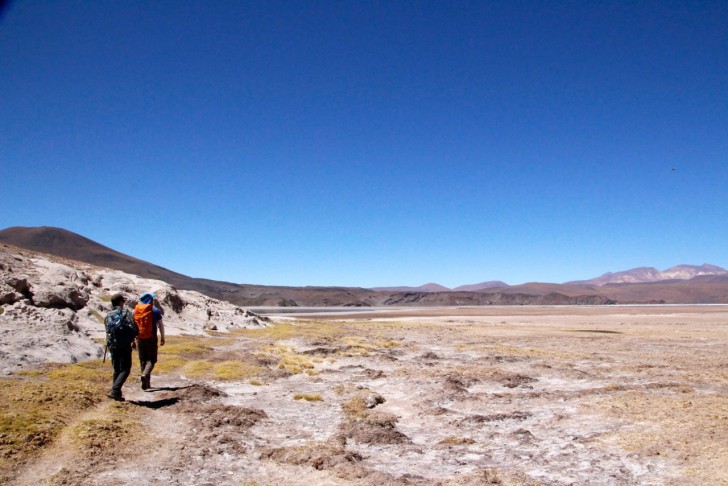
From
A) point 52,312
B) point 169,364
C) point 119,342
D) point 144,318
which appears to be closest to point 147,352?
point 144,318

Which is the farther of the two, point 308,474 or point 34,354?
point 34,354

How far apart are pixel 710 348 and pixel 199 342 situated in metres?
28.2

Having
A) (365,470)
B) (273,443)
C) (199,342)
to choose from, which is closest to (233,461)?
Answer: (273,443)

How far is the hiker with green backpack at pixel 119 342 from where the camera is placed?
10.5 m

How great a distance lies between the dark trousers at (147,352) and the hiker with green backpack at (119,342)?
1.11 m

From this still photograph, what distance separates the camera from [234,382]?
605 inches

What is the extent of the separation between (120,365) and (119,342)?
22.6 inches

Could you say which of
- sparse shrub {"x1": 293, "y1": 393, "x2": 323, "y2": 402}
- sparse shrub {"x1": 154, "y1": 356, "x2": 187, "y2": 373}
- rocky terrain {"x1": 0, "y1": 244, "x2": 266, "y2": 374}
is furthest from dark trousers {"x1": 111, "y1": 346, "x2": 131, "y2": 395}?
sparse shrub {"x1": 154, "y1": 356, "x2": 187, "y2": 373}

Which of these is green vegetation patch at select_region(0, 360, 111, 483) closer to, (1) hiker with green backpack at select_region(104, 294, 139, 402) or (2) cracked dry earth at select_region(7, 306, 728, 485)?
(2) cracked dry earth at select_region(7, 306, 728, 485)

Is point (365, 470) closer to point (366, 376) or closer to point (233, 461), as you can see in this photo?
point (233, 461)

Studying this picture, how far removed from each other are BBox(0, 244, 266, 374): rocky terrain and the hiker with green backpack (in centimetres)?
429

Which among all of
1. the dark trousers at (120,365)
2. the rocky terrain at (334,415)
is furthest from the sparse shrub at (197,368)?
the dark trousers at (120,365)

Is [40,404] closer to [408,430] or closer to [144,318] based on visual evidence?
[144,318]

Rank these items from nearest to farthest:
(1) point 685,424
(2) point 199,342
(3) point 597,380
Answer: (1) point 685,424, (3) point 597,380, (2) point 199,342
